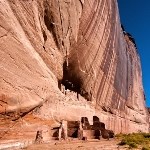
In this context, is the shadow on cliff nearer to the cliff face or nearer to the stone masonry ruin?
the cliff face

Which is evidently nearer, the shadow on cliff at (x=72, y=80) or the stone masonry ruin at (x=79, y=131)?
the stone masonry ruin at (x=79, y=131)

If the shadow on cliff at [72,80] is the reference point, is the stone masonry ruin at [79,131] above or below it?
below

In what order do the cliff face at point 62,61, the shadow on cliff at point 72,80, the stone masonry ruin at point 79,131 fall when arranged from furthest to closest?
the shadow on cliff at point 72,80
the stone masonry ruin at point 79,131
the cliff face at point 62,61

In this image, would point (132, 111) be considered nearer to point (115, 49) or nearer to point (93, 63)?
point (115, 49)

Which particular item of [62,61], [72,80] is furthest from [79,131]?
[72,80]

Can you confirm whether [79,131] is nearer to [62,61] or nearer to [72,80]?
[62,61]

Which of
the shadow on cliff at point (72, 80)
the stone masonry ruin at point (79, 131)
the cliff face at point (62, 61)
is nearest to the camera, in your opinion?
the cliff face at point (62, 61)

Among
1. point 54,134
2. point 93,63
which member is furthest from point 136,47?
point 54,134

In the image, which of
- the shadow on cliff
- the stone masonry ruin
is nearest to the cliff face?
the shadow on cliff

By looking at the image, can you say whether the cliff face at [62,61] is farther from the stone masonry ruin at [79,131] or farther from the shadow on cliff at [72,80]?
the stone masonry ruin at [79,131]

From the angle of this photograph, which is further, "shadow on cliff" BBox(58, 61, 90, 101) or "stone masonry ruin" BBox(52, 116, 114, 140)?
"shadow on cliff" BBox(58, 61, 90, 101)

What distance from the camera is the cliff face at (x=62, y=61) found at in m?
11.1

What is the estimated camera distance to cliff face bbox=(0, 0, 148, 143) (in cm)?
1112

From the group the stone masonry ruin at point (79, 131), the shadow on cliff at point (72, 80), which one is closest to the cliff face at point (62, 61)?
the shadow on cliff at point (72, 80)
